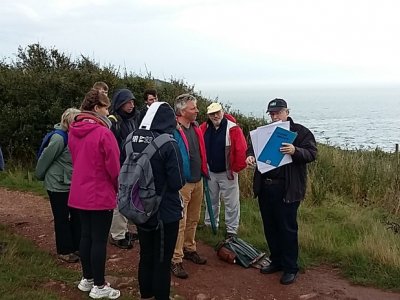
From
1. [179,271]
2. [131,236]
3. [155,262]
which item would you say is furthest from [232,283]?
[131,236]

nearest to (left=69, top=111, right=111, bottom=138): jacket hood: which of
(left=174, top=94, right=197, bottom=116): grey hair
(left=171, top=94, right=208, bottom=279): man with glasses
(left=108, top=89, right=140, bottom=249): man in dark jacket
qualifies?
(left=171, top=94, right=208, bottom=279): man with glasses

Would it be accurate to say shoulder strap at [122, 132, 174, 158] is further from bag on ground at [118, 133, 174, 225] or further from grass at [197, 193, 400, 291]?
grass at [197, 193, 400, 291]

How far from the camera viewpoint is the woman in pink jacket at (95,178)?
4.62m

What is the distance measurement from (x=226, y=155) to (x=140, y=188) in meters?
2.48

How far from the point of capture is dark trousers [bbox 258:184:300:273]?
547 cm

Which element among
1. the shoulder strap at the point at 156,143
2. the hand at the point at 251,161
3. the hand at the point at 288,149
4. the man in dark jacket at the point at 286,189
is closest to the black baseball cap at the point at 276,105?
the man in dark jacket at the point at 286,189

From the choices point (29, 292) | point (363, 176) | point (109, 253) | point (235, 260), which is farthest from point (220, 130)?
point (363, 176)

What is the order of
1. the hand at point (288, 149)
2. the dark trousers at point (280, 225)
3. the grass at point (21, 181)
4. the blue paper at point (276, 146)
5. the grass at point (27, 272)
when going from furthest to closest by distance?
the grass at point (21, 181) < the dark trousers at point (280, 225) < the blue paper at point (276, 146) < the hand at point (288, 149) < the grass at point (27, 272)

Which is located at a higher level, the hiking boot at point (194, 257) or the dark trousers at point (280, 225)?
the dark trousers at point (280, 225)

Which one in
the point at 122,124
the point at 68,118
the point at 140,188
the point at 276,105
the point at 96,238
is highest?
the point at 276,105

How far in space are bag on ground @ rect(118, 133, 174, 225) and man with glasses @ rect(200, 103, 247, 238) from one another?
2331 mm

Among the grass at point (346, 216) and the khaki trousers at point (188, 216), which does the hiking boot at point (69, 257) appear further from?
the khaki trousers at point (188, 216)

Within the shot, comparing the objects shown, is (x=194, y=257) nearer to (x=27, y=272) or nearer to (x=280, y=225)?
(x=280, y=225)

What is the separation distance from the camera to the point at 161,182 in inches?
166
